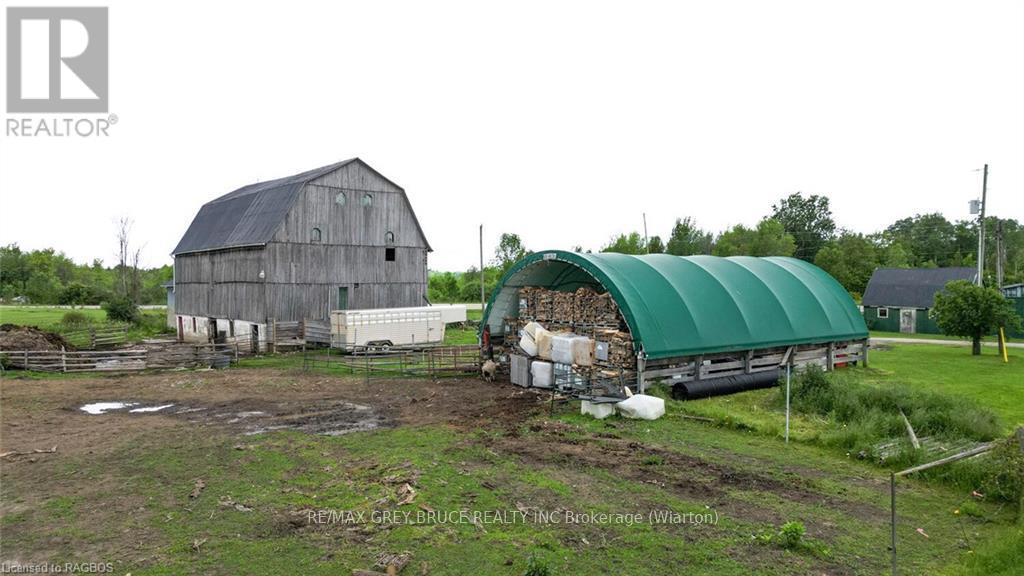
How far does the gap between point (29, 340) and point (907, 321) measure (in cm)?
5065

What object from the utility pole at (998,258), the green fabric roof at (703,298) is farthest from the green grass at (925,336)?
the green fabric roof at (703,298)

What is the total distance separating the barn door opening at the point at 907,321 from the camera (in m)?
41.8

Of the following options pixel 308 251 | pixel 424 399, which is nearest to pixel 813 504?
pixel 424 399

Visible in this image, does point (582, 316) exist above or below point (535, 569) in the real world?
above

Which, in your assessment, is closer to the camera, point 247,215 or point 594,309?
point 594,309

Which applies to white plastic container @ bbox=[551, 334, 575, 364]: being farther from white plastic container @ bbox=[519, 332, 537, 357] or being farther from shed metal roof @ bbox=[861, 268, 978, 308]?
shed metal roof @ bbox=[861, 268, 978, 308]

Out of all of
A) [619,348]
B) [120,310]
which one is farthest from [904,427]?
[120,310]

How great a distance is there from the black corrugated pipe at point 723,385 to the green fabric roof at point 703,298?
893mm

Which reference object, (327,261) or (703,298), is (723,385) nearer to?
(703,298)

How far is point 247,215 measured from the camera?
125ft

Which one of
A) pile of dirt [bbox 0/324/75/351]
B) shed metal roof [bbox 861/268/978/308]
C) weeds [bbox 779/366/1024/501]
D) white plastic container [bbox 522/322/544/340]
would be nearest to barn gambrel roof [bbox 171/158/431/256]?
pile of dirt [bbox 0/324/75/351]

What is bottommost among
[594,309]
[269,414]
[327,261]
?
[269,414]

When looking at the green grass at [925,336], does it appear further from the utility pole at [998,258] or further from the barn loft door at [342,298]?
the barn loft door at [342,298]

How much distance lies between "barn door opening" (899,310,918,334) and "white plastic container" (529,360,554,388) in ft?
110
